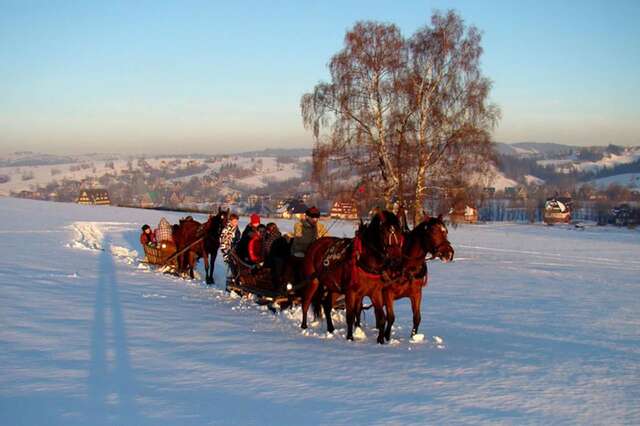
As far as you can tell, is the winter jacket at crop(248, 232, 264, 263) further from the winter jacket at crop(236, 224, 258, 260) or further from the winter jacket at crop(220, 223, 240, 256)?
the winter jacket at crop(220, 223, 240, 256)

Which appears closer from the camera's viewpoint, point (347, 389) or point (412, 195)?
point (347, 389)

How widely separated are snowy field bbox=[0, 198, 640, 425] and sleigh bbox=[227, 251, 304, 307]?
0.90 feet

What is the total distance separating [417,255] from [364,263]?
663 mm

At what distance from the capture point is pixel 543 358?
712 cm

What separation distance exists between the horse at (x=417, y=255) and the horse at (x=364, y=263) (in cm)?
14

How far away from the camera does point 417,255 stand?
7738 mm

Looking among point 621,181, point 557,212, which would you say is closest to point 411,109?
point 557,212

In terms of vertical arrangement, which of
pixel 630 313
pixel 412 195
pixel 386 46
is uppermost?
pixel 386 46

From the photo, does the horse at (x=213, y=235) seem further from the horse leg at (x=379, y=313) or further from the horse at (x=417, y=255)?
the horse at (x=417, y=255)

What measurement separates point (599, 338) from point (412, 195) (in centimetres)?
1269

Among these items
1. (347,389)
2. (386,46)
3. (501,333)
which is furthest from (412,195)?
(347,389)

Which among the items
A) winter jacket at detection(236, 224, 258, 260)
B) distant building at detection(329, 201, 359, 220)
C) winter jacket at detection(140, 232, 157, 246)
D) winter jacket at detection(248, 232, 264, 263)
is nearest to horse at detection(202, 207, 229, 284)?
winter jacket at detection(140, 232, 157, 246)

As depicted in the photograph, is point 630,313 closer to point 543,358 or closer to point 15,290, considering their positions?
point 543,358

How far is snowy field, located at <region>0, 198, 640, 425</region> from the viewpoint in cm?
500
